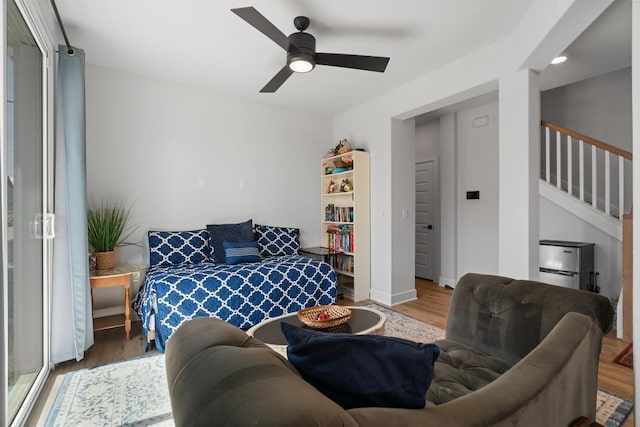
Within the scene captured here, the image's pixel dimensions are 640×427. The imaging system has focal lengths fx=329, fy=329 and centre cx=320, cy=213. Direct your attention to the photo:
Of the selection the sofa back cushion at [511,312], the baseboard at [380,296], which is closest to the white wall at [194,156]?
the baseboard at [380,296]

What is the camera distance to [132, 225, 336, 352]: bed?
8.68ft

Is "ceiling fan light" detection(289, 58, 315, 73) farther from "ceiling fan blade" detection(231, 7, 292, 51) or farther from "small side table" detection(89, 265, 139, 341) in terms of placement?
"small side table" detection(89, 265, 139, 341)

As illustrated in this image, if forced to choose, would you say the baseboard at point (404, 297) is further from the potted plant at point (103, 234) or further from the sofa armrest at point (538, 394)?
the potted plant at point (103, 234)

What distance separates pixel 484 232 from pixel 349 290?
195 centimetres

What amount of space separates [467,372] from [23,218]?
8.12 ft

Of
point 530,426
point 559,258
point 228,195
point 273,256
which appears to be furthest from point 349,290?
point 530,426

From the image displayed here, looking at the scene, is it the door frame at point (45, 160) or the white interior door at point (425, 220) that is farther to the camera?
the white interior door at point (425, 220)

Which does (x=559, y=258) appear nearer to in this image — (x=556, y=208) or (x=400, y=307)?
(x=556, y=208)

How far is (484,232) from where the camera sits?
4359mm

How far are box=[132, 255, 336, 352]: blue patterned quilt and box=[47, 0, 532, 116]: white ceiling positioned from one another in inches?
76.9

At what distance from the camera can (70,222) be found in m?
2.39

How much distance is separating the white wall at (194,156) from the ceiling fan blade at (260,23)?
194 cm

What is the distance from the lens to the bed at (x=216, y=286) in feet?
8.68

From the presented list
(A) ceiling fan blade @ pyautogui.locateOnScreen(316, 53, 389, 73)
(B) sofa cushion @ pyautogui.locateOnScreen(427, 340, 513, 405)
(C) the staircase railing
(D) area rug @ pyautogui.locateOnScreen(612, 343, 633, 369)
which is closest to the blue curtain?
(A) ceiling fan blade @ pyautogui.locateOnScreen(316, 53, 389, 73)
